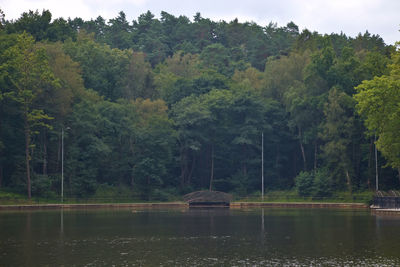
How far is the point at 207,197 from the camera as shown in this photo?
103 metres

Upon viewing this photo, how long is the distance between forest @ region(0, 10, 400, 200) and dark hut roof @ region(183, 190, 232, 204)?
5448mm

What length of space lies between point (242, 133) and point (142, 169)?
799 inches

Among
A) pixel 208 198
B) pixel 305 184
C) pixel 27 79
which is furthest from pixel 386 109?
pixel 27 79

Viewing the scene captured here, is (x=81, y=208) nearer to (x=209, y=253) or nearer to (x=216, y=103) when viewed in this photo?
(x=216, y=103)

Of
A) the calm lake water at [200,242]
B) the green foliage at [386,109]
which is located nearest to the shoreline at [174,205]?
the green foliage at [386,109]

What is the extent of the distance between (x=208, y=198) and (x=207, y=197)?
0.76ft

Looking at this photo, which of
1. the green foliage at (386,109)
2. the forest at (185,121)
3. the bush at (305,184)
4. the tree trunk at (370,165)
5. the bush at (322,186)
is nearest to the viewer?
the green foliage at (386,109)

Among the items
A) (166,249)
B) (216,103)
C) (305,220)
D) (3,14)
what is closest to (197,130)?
(216,103)

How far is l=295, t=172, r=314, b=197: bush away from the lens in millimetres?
103250

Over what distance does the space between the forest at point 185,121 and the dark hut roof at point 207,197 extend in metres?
5.45

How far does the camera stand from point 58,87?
97.8 metres

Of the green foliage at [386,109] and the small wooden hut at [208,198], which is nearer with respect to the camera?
the green foliage at [386,109]

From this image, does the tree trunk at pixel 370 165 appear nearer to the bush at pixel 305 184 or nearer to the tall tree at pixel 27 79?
the bush at pixel 305 184

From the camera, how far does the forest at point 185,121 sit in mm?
95062
